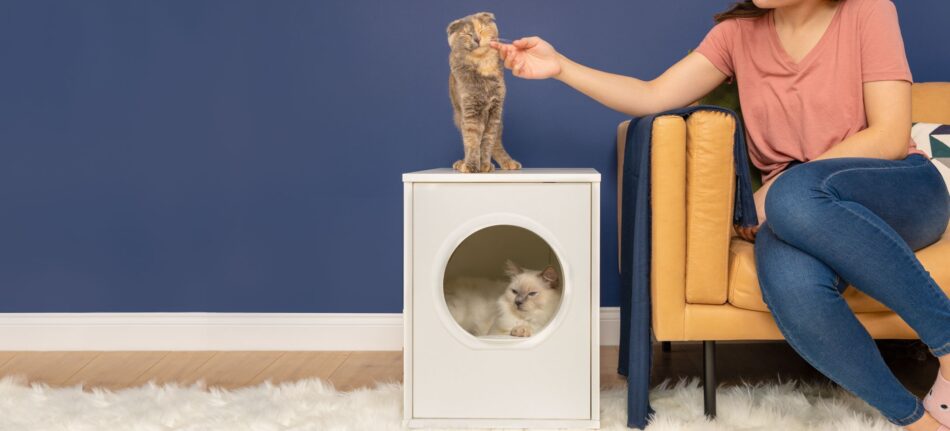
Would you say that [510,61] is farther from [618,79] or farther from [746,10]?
[746,10]

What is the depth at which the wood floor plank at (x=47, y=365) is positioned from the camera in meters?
2.15

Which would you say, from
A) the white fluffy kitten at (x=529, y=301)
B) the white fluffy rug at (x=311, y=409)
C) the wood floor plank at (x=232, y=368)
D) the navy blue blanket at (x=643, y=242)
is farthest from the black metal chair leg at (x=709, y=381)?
the wood floor plank at (x=232, y=368)

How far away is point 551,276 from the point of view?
1932 millimetres

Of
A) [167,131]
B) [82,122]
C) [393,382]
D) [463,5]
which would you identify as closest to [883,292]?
[393,382]

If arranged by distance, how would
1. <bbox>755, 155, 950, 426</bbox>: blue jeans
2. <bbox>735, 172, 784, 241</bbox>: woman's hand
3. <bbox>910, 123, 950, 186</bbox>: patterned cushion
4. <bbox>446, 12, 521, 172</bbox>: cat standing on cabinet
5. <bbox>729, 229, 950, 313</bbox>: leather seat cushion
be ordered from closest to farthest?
<bbox>755, 155, 950, 426</bbox>: blue jeans < <bbox>729, 229, 950, 313</bbox>: leather seat cushion < <bbox>735, 172, 784, 241</bbox>: woman's hand < <bbox>446, 12, 521, 172</bbox>: cat standing on cabinet < <bbox>910, 123, 950, 186</bbox>: patterned cushion

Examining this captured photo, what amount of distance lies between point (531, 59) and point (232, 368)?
1.23 meters

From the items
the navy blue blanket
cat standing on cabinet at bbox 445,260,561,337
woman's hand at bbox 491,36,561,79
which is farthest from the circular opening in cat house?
woman's hand at bbox 491,36,561,79

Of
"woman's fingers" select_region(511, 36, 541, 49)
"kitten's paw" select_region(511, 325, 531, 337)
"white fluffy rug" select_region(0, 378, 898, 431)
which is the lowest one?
"white fluffy rug" select_region(0, 378, 898, 431)

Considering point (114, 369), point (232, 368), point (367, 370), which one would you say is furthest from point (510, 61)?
point (114, 369)

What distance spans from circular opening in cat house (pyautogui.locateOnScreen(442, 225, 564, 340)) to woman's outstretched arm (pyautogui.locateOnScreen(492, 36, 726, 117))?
392mm

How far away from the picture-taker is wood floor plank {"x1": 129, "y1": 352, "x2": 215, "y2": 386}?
2119 millimetres

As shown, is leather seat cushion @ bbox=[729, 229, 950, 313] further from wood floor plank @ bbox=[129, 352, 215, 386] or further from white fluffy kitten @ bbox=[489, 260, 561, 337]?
wood floor plank @ bbox=[129, 352, 215, 386]

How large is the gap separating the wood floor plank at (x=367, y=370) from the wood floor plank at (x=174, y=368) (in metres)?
0.42

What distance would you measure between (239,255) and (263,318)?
21 cm
